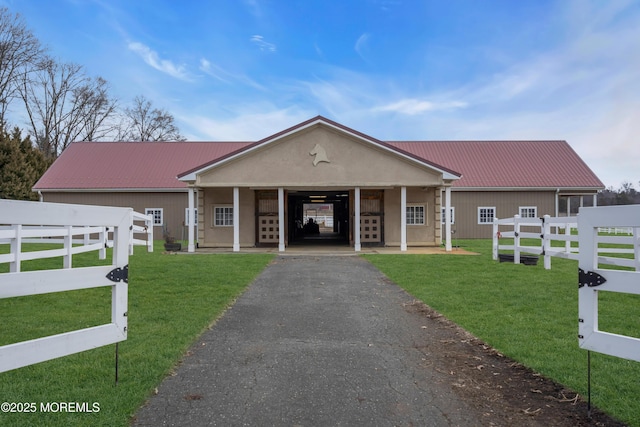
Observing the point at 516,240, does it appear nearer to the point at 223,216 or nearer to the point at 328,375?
the point at 328,375

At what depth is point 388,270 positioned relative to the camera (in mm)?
11898

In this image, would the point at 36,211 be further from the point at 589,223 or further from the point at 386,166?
the point at 386,166

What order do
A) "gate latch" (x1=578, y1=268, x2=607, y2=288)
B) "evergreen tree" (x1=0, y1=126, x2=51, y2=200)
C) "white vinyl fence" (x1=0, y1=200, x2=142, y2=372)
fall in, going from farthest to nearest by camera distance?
1. "evergreen tree" (x1=0, y1=126, x2=51, y2=200)
2. "gate latch" (x1=578, y1=268, x2=607, y2=288)
3. "white vinyl fence" (x1=0, y1=200, x2=142, y2=372)

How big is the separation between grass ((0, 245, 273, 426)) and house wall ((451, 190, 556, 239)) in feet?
59.8

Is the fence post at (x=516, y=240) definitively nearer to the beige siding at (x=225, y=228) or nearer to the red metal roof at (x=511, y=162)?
the beige siding at (x=225, y=228)

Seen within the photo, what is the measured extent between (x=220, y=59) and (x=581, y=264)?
18.1 m

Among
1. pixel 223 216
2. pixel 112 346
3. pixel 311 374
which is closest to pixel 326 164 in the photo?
pixel 223 216

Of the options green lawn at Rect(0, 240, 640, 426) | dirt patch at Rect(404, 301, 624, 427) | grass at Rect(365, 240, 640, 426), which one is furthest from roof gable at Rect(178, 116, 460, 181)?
dirt patch at Rect(404, 301, 624, 427)

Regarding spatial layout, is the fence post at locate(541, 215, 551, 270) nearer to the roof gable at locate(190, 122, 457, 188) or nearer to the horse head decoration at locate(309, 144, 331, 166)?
the roof gable at locate(190, 122, 457, 188)

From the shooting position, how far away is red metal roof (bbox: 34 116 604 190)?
25719mm

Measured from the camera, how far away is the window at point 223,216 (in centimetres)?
2025

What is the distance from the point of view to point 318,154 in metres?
17.9

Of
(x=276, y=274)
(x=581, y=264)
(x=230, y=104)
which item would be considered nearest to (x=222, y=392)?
(x=581, y=264)

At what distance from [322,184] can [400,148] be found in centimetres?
809
